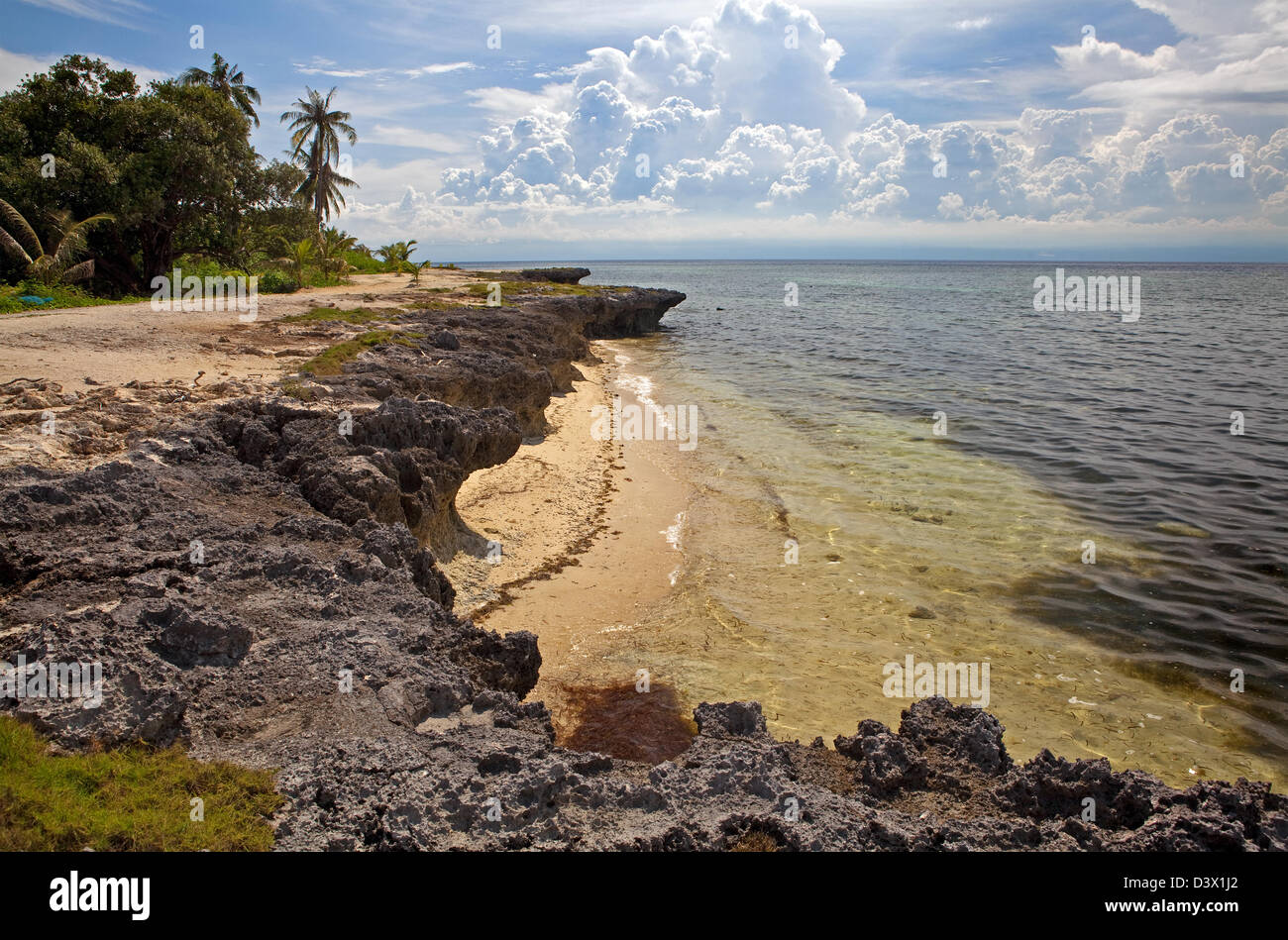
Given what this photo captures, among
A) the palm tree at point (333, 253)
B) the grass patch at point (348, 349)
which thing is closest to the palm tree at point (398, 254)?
the palm tree at point (333, 253)

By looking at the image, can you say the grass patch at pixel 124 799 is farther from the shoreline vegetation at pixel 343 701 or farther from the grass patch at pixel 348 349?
the grass patch at pixel 348 349

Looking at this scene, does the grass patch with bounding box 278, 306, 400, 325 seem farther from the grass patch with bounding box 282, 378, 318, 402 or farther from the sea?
the sea

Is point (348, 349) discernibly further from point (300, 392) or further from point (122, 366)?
point (300, 392)

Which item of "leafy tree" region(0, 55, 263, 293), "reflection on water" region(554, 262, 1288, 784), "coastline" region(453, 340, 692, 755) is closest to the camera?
"coastline" region(453, 340, 692, 755)

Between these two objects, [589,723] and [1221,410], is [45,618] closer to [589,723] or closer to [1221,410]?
[589,723]

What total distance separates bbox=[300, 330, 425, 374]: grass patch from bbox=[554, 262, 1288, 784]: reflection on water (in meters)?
7.14

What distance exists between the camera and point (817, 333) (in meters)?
50.1

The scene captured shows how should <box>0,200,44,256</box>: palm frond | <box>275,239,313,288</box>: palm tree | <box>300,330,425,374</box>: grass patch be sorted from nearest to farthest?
<box>300,330,425,374</box>: grass patch
<box>0,200,44,256</box>: palm frond
<box>275,239,313,288</box>: palm tree

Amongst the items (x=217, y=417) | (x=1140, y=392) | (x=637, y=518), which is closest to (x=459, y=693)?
(x=217, y=417)

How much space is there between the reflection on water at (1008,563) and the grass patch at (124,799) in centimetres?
539

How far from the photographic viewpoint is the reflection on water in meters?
8.87

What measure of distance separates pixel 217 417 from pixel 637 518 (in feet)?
23.8

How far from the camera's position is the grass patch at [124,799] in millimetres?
3715

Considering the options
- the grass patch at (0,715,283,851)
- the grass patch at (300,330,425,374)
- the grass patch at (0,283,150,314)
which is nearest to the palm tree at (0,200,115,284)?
the grass patch at (0,283,150,314)
